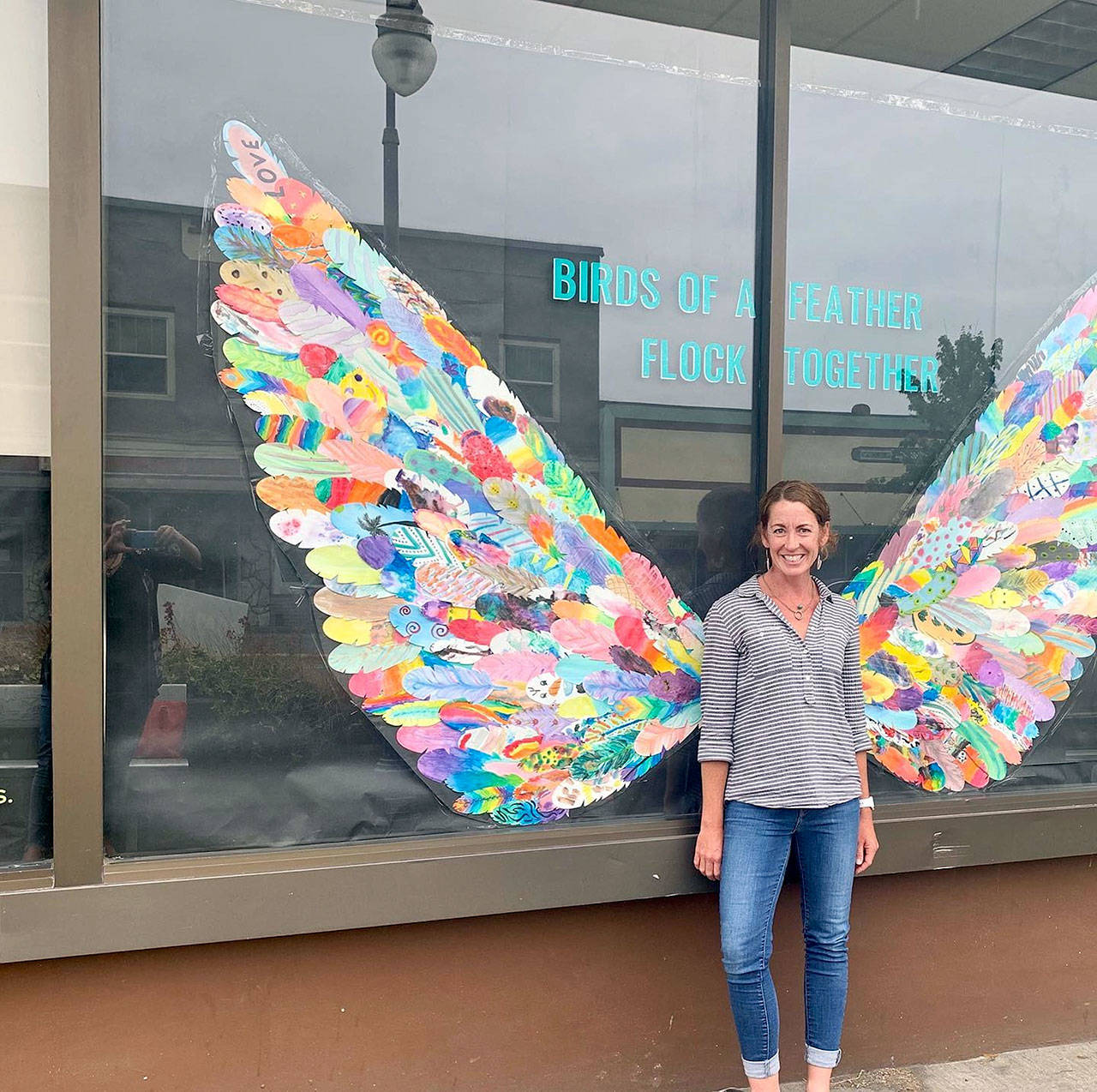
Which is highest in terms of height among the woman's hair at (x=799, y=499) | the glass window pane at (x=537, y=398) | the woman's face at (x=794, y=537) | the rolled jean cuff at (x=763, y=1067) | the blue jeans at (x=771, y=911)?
the glass window pane at (x=537, y=398)

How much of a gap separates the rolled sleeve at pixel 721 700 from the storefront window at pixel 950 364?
717 mm

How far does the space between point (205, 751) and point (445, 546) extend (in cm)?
85

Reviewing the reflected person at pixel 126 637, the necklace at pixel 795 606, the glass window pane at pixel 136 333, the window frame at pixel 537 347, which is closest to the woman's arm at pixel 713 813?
the necklace at pixel 795 606

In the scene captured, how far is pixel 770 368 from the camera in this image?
3.41 m

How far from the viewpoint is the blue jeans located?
2.87 metres

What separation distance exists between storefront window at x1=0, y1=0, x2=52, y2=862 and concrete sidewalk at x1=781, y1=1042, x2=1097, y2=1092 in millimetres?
2374

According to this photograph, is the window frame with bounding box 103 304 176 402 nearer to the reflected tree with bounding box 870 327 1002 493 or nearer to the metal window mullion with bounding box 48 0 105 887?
the metal window mullion with bounding box 48 0 105 887

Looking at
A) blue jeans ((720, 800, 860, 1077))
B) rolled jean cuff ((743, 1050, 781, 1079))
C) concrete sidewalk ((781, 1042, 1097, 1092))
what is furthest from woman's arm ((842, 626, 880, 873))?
concrete sidewalk ((781, 1042, 1097, 1092))

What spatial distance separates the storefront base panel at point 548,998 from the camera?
274cm

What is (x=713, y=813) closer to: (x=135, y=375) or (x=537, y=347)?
(x=537, y=347)

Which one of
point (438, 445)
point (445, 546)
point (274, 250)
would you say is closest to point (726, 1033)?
point (445, 546)

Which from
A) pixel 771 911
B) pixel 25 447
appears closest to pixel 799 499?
pixel 771 911

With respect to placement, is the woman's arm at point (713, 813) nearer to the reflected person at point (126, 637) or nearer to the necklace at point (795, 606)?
the necklace at point (795, 606)

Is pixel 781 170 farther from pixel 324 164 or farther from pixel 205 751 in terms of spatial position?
pixel 205 751
